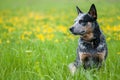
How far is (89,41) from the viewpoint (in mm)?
5484

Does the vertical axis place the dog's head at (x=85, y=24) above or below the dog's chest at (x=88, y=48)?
above

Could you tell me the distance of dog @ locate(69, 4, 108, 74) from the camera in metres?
5.32

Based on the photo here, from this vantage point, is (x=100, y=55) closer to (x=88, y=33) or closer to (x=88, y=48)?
(x=88, y=48)

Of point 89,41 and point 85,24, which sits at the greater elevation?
point 85,24

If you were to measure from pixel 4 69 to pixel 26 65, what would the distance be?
1.67 feet

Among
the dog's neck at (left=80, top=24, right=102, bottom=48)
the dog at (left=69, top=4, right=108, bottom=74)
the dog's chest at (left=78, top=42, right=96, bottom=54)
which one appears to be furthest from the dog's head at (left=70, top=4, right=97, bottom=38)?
the dog's chest at (left=78, top=42, right=96, bottom=54)

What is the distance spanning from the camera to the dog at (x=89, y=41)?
5.32 m

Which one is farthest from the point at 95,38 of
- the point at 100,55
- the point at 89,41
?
the point at 100,55

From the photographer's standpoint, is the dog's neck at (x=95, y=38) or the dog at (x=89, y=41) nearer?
the dog at (x=89, y=41)

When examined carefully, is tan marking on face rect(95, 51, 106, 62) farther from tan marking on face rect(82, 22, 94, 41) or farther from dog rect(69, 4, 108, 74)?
tan marking on face rect(82, 22, 94, 41)

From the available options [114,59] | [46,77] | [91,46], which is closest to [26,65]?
[46,77]

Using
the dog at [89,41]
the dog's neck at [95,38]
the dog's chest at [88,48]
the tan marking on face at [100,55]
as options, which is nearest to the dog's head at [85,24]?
the dog at [89,41]

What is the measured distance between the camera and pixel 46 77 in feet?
16.4

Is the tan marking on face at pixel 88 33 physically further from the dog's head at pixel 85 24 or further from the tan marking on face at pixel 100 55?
the tan marking on face at pixel 100 55
